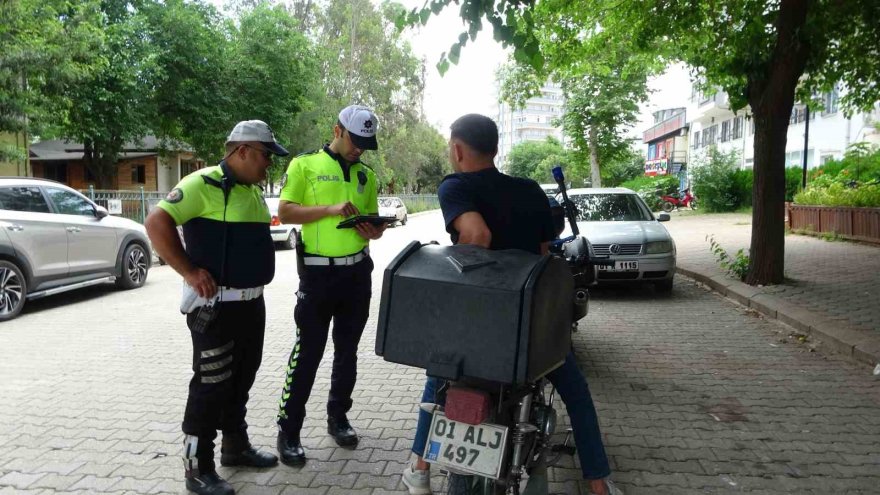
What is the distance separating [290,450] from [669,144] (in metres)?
66.2

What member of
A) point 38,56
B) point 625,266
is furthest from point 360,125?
point 38,56

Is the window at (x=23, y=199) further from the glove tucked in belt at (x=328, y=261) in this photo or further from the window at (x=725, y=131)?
the window at (x=725, y=131)

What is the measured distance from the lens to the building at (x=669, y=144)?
2210 inches

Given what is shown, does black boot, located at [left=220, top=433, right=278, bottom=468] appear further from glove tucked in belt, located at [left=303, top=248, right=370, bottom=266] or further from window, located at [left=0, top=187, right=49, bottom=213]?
window, located at [left=0, top=187, right=49, bottom=213]

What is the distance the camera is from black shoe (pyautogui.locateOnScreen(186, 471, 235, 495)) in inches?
128

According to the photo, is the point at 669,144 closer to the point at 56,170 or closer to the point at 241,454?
the point at 56,170

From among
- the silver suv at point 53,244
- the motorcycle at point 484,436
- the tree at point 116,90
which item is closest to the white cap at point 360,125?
the motorcycle at point 484,436

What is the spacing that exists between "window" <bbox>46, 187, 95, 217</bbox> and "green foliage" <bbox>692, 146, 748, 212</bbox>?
2623 centimetres

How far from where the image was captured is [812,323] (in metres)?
7.04

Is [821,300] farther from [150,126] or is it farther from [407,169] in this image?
[407,169]

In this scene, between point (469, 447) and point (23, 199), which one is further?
point (23, 199)

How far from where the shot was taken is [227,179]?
3.26m

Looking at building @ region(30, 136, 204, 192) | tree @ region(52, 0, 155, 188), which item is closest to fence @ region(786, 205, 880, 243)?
tree @ region(52, 0, 155, 188)

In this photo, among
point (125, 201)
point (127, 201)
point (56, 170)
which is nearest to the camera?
point (125, 201)
